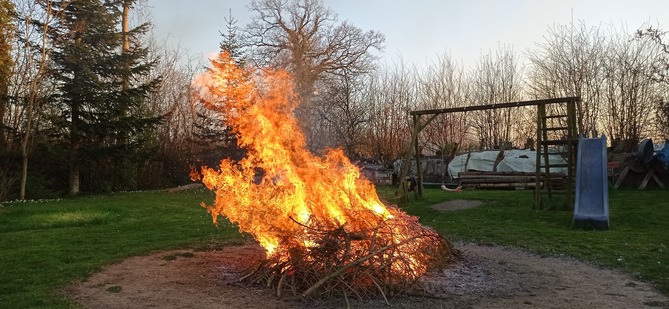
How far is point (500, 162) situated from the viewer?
22969 millimetres

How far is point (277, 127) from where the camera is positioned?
21.2ft

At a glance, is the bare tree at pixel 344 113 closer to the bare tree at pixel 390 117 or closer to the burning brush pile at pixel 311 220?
the bare tree at pixel 390 117

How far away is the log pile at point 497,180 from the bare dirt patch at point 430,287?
529 inches

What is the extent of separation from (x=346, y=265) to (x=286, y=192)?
144 cm

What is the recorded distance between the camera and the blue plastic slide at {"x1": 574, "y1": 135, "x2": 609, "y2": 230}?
32.1 ft

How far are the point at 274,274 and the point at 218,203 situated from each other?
144 centimetres

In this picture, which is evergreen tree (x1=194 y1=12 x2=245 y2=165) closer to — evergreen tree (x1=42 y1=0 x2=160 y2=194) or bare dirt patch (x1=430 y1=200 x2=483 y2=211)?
evergreen tree (x1=42 y1=0 x2=160 y2=194)

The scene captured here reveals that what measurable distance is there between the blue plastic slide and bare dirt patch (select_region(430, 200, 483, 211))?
3.76 m

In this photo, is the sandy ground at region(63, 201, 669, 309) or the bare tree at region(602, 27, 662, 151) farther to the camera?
the bare tree at region(602, 27, 662, 151)

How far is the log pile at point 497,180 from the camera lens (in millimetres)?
19766

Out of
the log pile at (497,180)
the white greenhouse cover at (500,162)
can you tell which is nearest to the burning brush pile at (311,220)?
the log pile at (497,180)

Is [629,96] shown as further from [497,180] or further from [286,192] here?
[286,192]

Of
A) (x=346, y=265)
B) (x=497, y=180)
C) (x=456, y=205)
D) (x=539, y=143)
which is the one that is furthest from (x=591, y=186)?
(x=497, y=180)

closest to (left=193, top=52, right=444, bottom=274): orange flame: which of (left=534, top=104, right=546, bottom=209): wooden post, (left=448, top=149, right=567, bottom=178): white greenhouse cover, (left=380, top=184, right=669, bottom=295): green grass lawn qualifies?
(left=380, top=184, right=669, bottom=295): green grass lawn
